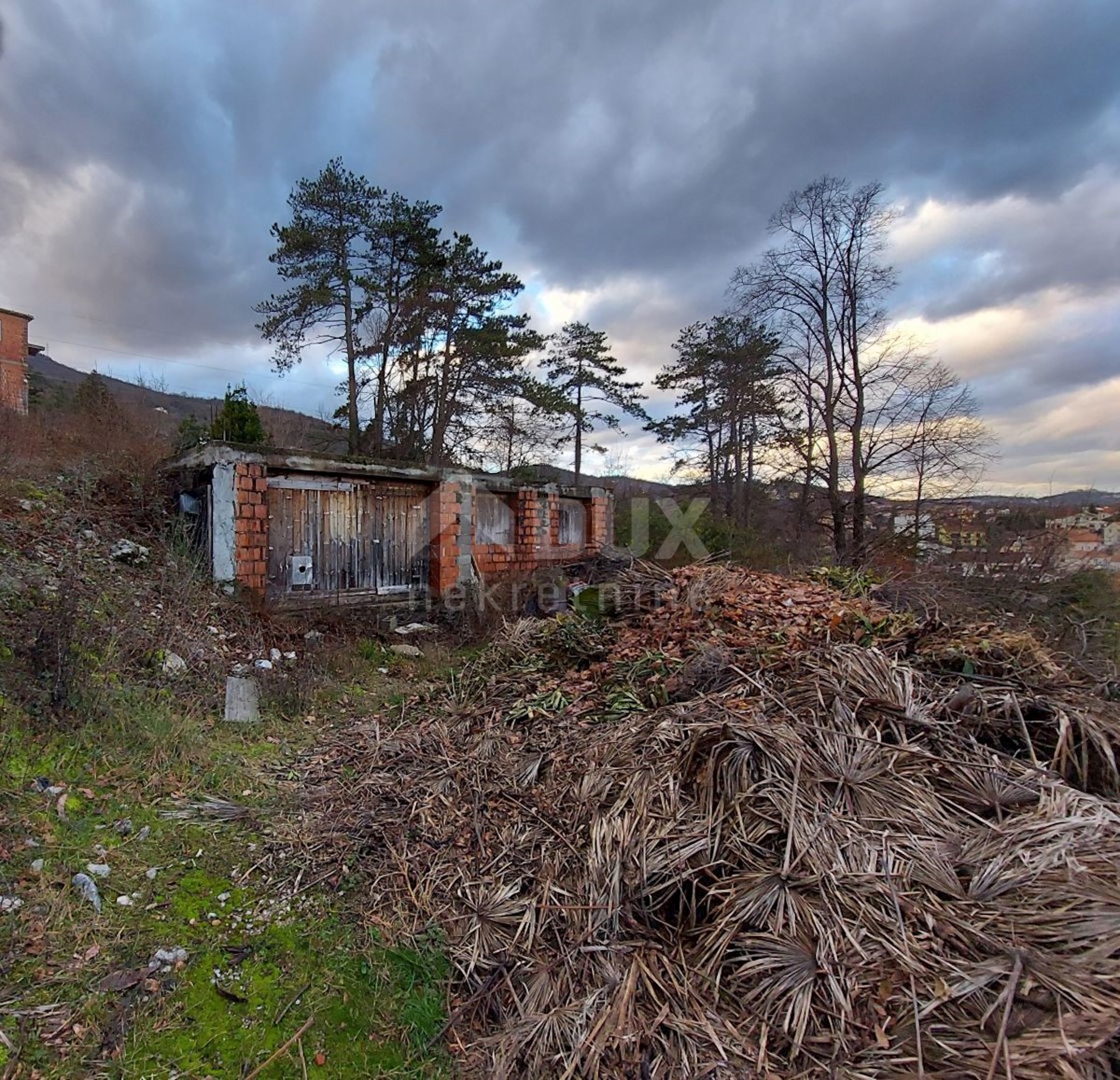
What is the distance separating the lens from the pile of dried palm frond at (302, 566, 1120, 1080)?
4.68 ft

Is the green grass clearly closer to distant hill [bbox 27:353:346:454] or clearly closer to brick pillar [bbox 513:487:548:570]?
brick pillar [bbox 513:487:548:570]

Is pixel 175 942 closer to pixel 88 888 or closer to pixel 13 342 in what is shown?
pixel 88 888

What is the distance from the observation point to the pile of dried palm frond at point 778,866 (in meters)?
1.43

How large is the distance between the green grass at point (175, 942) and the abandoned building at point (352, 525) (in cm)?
270

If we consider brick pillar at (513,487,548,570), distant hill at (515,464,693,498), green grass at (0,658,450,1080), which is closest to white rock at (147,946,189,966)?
green grass at (0,658,450,1080)

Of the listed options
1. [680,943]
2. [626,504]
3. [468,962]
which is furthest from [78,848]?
[626,504]

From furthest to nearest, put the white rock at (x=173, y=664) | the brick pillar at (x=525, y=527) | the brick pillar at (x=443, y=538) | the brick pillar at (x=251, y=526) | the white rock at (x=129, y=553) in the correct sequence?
the brick pillar at (x=525, y=527) → the brick pillar at (x=443, y=538) → the brick pillar at (x=251, y=526) → the white rock at (x=129, y=553) → the white rock at (x=173, y=664)

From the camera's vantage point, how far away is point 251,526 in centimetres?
550

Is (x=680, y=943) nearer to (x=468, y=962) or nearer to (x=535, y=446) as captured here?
(x=468, y=962)

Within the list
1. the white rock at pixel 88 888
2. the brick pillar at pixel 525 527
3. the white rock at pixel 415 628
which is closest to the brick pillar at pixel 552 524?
the brick pillar at pixel 525 527

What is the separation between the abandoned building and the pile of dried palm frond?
3.23 meters

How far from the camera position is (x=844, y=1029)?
1.46 m

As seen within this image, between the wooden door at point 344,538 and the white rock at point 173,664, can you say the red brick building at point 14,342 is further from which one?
the white rock at point 173,664

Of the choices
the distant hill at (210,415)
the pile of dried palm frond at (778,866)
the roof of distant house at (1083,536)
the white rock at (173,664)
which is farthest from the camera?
the distant hill at (210,415)
